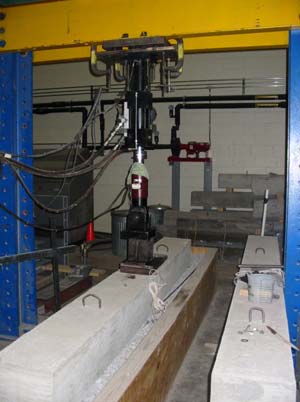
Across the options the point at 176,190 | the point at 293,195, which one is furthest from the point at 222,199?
the point at 293,195

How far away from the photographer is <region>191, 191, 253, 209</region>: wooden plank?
5789 mm

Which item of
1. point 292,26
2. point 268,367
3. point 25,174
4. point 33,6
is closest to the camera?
point 268,367

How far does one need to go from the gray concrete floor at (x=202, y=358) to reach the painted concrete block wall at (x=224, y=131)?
3095mm

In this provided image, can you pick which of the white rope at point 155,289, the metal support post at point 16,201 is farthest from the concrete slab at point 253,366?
the metal support post at point 16,201

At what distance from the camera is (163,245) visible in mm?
2727

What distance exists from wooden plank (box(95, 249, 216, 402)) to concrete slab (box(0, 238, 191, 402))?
0.30 ft

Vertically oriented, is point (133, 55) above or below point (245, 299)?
above

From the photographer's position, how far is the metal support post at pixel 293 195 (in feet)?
6.31

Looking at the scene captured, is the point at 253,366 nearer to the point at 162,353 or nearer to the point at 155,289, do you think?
the point at 162,353

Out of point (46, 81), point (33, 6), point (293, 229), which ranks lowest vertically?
point (293, 229)

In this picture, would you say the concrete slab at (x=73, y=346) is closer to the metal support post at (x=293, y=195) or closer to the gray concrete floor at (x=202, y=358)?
the gray concrete floor at (x=202, y=358)

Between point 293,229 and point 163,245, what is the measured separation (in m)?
0.99

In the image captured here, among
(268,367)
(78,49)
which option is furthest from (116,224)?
(268,367)

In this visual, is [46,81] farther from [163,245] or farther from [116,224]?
[163,245]
